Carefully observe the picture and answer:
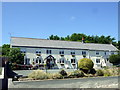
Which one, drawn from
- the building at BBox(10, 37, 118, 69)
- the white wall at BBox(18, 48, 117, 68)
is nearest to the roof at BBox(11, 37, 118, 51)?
the building at BBox(10, 37, 118, 69)

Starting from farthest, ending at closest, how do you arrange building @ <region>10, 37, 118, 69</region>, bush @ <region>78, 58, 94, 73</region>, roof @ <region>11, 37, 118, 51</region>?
roof @ <region>11, 37, 118, 51</region> → building @ <region>10, 37, 118, 69</region> → bush @ <region>78, 58, 94, 73</region>

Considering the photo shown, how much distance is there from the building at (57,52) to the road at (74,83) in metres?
13.8

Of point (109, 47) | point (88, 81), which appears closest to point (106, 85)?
point (88, 81)

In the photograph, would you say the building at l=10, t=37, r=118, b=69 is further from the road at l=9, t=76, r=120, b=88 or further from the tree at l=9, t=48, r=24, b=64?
the road at l=9, t=76, r=120, b=88

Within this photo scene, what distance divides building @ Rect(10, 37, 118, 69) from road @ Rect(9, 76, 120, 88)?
1378cm

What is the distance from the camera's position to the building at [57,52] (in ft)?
94.7

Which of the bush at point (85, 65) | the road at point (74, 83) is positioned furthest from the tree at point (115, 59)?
the road at point (74, 83)

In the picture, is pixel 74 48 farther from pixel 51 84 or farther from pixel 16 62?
pixel 51 84

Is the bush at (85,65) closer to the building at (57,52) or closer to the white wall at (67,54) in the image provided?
the building at (57,52)

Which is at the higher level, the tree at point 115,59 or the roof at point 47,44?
the roof at point 47,44

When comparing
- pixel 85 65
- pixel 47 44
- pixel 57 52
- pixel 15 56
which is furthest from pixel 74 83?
pixel 47 44

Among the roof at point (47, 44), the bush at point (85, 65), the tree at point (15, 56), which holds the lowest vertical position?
the bush at point (85, 65)

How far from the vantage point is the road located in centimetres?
1300

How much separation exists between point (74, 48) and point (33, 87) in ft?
67.1
